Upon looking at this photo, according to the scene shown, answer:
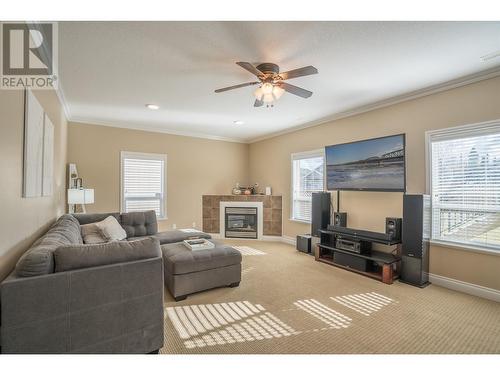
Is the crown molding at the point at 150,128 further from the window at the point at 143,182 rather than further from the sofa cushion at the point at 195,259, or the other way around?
the sofa cushion at the point at 195,259

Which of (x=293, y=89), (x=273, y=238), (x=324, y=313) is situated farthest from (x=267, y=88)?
(x=273, y=238)

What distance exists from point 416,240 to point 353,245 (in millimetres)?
857

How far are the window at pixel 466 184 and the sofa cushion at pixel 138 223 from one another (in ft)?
14.1

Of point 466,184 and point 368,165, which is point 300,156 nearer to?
point 368,165

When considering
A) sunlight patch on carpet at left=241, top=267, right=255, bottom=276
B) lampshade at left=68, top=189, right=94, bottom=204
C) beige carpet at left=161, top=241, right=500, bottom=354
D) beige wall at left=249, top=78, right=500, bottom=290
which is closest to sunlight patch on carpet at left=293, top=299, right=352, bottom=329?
beige carpet at left=161, top=241, right=500, bottom=354

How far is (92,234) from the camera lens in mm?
3242

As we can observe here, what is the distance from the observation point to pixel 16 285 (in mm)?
1313

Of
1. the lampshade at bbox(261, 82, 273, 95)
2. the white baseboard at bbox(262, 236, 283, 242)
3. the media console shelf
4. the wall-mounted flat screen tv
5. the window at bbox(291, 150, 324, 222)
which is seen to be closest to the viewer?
the lampshade at bbox(261, 82, 273, 95)

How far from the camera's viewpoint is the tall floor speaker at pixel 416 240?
10.4ft

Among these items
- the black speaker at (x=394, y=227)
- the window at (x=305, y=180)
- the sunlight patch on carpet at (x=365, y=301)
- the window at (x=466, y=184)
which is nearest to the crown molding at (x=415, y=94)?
the window at (x=466, y=184)

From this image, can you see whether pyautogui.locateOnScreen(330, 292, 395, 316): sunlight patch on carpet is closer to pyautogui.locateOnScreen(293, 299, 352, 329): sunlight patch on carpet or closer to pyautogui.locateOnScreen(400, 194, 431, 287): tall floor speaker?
pyautogui.locateOnScreen(293, 299, 352, 329): sunlight patch on carpet

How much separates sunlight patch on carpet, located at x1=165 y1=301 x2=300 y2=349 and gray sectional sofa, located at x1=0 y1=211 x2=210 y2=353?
399 mm

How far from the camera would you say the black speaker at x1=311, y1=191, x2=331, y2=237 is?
177 inches
